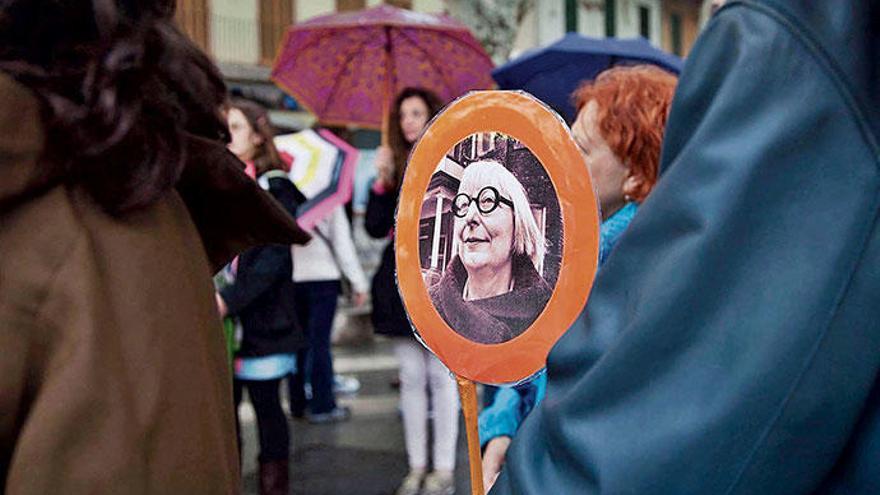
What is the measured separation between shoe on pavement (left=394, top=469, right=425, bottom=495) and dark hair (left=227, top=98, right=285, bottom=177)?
1.49 m

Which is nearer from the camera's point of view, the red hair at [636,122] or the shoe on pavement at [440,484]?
the red hair at [636,122]

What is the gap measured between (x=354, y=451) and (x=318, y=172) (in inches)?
59.3

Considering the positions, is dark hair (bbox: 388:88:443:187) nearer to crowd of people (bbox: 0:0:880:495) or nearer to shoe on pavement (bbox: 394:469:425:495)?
shoe on pavement (bbox: 394:469:425:495)

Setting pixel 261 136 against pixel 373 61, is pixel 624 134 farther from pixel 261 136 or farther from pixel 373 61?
pixel 373 61

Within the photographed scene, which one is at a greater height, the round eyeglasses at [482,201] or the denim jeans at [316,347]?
the round eyeglasses at [482,201]

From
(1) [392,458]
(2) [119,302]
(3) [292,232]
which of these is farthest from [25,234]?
(1) [392,458]

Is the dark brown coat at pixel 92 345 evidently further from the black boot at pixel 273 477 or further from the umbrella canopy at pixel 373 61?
the umbrella canopy at pixel 373 61

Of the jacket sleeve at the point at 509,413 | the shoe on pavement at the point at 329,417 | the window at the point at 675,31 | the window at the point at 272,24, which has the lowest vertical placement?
the window at the point at 675,31

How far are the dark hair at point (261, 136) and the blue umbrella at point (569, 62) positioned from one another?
1.15 meters

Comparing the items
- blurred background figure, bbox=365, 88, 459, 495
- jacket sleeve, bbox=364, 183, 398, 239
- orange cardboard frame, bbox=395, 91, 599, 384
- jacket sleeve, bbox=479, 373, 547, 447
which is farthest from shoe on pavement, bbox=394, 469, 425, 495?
orange cardboard frame, bbox=395, 91, 599, 384

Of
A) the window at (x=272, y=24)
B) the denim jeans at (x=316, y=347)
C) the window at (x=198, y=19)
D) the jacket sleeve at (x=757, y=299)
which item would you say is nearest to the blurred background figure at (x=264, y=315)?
the denim jeans at (x=316, y=347)

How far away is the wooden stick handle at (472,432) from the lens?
4.83 feet

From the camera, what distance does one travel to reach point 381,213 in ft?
15.7

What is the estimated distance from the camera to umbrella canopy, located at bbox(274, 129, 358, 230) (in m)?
5.51
